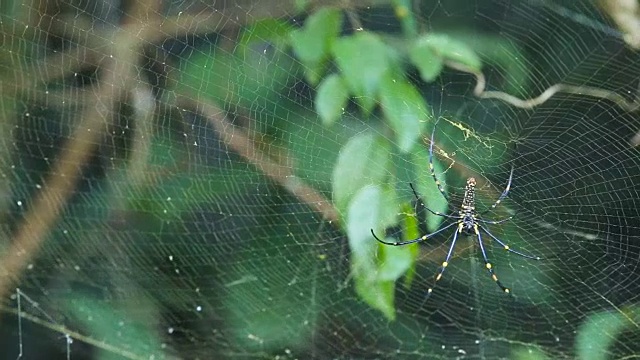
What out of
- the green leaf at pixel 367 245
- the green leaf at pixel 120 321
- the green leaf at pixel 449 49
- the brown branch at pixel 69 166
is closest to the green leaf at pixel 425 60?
the green leaf at pixel 449 49

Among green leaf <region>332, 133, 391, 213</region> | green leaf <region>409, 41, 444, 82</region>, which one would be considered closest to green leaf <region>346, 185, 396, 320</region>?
green leaf <region>332, 133, 391, 213</region>

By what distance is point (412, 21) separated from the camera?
1.88 metres

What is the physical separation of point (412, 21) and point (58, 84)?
0.99 meters

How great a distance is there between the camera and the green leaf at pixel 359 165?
67.1 inches

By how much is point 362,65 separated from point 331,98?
0.10 m

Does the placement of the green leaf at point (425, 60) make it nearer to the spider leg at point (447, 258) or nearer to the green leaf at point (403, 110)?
the green leaf at point (403, 110)

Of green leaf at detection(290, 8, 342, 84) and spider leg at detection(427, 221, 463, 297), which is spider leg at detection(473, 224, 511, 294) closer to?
spider leg at detection(427, 221, 463, 297)

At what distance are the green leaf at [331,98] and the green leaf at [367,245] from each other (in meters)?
0.18

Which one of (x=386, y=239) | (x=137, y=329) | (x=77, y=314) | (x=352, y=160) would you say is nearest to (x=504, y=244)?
(x=386, y=239)

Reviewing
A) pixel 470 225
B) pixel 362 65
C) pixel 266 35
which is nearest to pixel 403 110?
pixel 362 65

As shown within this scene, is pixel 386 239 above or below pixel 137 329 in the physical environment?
above

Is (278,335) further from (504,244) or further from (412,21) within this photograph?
(412,21)

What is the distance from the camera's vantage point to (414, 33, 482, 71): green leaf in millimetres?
1794

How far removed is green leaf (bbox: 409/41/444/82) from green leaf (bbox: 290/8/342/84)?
7.0 inches
